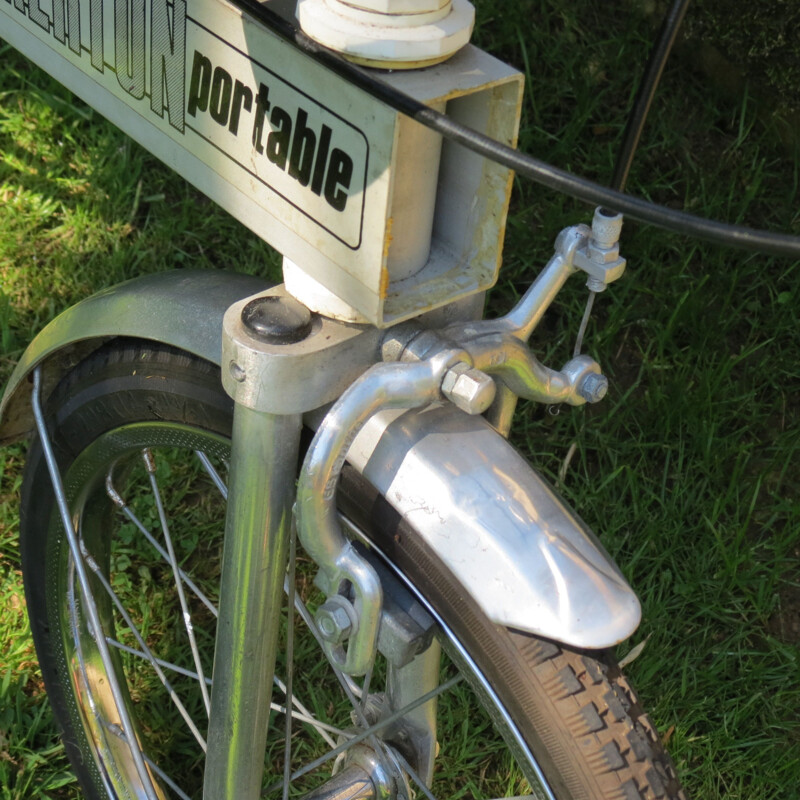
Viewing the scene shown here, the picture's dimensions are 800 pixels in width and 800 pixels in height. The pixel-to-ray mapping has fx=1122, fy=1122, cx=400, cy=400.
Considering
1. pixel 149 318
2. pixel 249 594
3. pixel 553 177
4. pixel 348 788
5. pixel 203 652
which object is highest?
pixel 553 177

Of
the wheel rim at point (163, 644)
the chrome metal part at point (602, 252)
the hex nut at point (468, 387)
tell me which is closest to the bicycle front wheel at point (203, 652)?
the wheel rim at point (163, 644)

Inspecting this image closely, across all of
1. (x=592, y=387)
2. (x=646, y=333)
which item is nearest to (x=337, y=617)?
(x=592, y=387)

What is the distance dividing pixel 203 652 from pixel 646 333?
0.84 metres

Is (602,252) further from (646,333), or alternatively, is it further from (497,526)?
(646,333)

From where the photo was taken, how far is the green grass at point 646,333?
147 cm

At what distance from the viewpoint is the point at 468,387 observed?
696 millimetres

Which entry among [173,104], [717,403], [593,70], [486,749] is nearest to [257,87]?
[173,104]

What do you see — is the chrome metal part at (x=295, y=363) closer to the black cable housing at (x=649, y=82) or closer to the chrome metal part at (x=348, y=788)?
the black cable housing at (x=649, y=82)

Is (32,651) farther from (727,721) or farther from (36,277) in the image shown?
(727,721)

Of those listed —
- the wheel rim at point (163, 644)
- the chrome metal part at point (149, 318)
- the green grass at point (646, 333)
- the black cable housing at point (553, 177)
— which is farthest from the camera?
the green grass at point (646, 333)

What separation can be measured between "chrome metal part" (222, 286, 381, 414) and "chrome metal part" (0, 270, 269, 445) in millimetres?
134

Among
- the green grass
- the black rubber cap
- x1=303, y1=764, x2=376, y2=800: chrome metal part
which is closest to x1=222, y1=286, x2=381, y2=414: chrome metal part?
the black rubber cap

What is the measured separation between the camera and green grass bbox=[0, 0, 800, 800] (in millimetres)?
1471

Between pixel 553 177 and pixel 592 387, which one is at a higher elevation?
pixel 553 177
